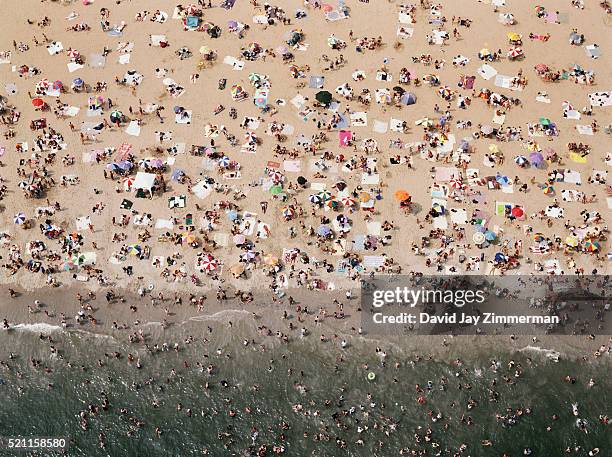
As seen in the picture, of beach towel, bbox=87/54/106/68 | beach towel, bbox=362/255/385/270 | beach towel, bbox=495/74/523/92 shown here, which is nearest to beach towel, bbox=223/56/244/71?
beach towel, bbox=87/54/106/68

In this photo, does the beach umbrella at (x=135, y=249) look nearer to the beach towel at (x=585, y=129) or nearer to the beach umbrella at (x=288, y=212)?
the beach umbrella at (x=288, y=212)

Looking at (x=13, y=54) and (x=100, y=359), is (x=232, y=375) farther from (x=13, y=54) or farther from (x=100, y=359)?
(x=13, y=54)

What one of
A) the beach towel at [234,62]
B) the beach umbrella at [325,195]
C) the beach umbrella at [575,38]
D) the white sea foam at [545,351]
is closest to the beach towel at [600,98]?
the beach umbrella at [575,38]

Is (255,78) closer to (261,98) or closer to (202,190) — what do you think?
(261,98)

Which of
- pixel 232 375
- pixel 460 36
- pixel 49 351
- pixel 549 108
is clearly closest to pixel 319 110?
pixel 460 36

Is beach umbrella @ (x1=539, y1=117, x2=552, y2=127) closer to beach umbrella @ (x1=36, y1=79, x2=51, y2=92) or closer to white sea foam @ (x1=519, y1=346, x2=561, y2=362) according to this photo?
white sea foam @ (x1=519, y1=346, x2=561, y2=362)

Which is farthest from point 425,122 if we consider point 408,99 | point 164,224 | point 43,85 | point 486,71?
point 43,85
